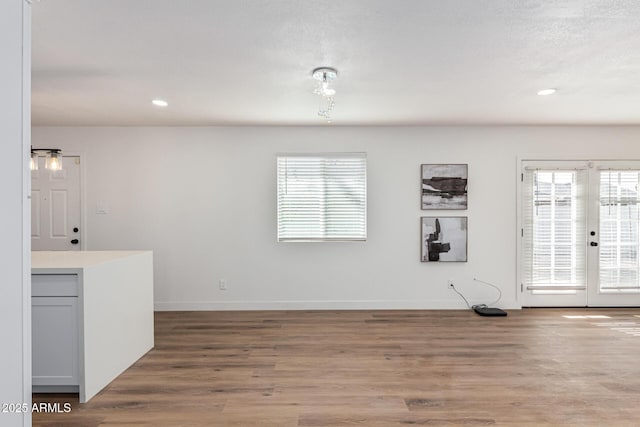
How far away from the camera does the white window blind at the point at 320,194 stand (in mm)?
4598

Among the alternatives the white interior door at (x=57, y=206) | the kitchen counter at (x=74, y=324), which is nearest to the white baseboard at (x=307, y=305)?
the white interior door at (x=57, y=206)

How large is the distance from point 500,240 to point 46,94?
17.8ft

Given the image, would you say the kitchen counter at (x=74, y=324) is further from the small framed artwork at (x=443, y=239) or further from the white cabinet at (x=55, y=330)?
the small framed artwork at (x=443, y=239)

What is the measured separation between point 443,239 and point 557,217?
5.05ft

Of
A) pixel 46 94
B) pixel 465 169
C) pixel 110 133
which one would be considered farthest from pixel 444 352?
pixel 110 133

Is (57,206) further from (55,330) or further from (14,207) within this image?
(14,207)

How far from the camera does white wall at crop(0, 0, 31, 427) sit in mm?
1256

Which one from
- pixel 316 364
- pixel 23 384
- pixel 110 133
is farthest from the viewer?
pixel 110 133

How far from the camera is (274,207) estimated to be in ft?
15.1

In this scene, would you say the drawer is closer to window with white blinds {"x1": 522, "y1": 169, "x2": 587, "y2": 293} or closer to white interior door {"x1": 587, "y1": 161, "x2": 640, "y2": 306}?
window with white blinds {"x1": 522, "y1": 169, "x2": 587, "y2": 293}

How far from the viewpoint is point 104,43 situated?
226 cm

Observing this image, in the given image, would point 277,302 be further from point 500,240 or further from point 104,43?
point 104,43

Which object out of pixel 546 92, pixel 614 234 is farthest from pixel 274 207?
pixel 614 234

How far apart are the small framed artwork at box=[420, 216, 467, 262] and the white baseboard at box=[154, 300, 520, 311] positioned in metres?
0.61
